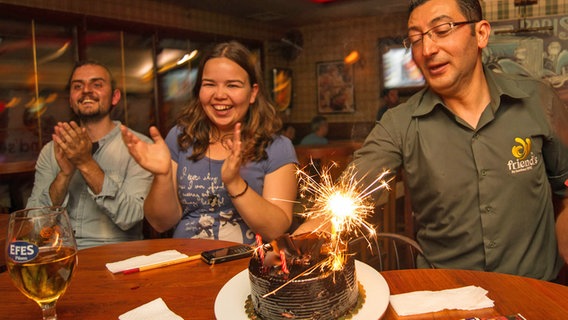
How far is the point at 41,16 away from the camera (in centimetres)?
516

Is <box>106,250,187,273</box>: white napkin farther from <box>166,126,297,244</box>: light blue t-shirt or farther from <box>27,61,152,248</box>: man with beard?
<box>27,61,152,248</box>: man with beard

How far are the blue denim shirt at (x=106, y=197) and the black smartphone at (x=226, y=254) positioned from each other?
39.6 inches

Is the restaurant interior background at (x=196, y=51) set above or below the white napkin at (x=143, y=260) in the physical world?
above

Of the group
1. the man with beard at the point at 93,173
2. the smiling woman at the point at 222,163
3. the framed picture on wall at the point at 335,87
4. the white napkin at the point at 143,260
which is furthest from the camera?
the framed picture on wall at the point at 335,87

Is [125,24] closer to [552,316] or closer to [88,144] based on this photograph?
[88,144]

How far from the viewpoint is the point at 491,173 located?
5.17ft

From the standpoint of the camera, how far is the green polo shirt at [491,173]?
1.58 meters

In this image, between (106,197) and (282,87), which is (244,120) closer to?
(106,197)

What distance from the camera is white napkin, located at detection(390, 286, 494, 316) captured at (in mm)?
907

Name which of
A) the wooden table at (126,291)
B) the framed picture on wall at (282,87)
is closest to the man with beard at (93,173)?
the wooden table at (126,291)

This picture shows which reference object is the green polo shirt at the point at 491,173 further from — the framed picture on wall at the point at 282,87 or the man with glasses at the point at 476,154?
the framed picture on wall at the point at 282,87

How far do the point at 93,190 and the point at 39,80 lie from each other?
12.2 feet

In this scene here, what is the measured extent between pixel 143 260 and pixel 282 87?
790 cm

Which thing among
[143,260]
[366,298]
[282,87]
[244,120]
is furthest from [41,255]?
[282,87]
